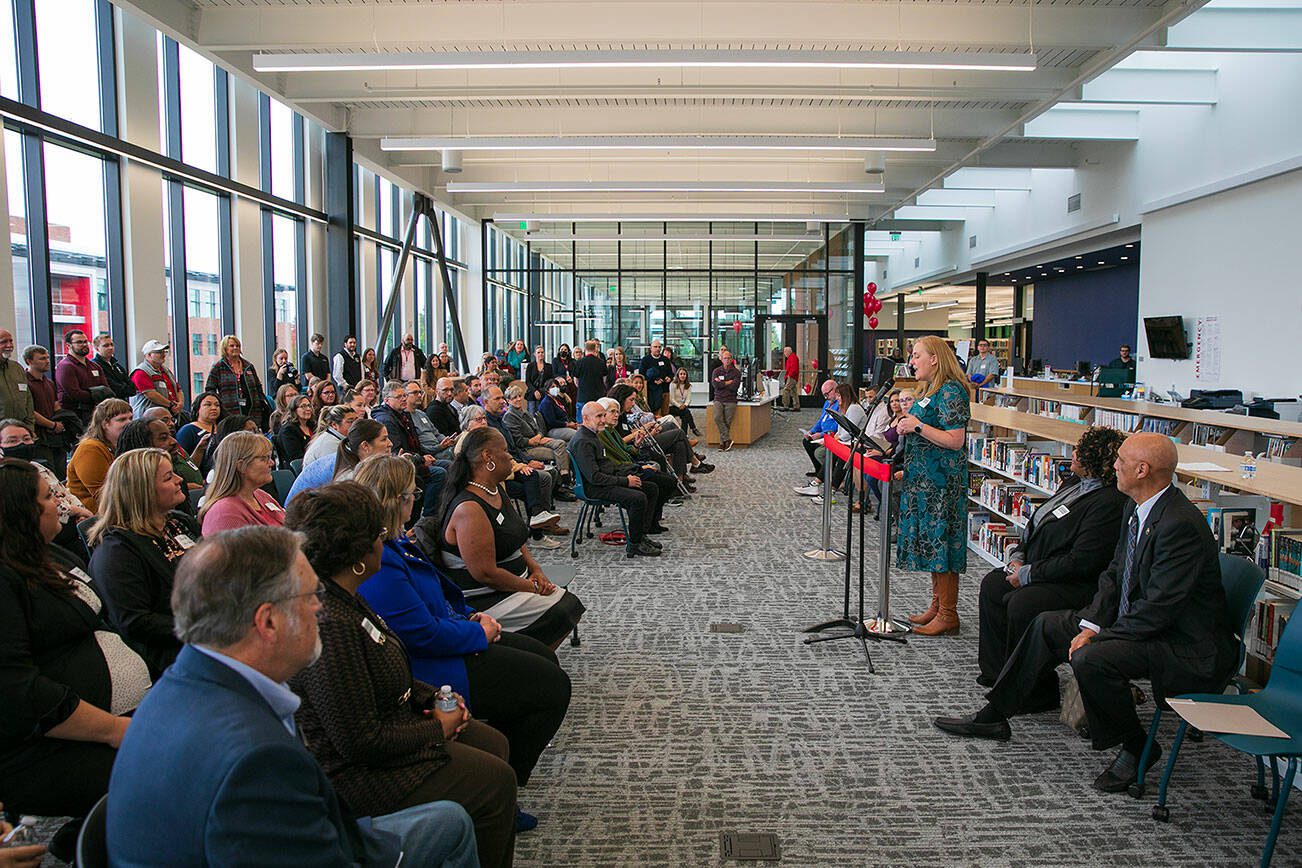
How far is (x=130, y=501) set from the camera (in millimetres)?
2766

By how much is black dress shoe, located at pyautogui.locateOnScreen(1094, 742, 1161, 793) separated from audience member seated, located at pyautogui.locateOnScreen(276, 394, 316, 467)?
5118mm

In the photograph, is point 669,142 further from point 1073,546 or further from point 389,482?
point 389,482

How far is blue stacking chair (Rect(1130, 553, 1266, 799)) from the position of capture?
294 cm

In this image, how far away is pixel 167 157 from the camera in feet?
29.9

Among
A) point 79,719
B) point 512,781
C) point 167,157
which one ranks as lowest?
point 512,781

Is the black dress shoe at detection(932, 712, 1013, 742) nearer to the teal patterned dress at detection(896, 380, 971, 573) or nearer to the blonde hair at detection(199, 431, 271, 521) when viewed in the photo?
the teal patterned dress at detection(896, 380, 971, 573)

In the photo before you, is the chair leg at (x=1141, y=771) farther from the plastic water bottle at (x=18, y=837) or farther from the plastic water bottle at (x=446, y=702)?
the plastic water bottle at (x=18, y=837)

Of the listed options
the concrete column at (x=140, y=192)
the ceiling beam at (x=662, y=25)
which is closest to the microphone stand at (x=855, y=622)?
the ceiling beam at (x=662, y=25)

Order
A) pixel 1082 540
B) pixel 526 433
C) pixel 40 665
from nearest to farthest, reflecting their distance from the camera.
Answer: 1. pixel 40 665
2. pixel 1082 540
3. pixel 526 433

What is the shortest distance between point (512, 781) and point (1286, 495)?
2.88 metres

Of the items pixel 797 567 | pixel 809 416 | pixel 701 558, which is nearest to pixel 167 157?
pixel 701 558

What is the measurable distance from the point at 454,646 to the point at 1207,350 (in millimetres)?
11158

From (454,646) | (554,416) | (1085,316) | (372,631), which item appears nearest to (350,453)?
→ (454,646)

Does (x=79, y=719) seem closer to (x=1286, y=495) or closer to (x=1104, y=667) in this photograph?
(x=1104, y=667)
